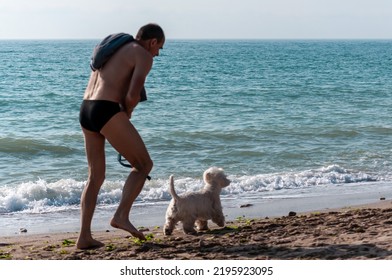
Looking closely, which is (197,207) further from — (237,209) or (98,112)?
(237,209)

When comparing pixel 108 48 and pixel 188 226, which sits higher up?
pixel 108 48

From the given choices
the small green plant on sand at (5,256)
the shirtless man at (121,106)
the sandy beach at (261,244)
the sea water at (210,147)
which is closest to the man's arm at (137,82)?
the shirtless man at (121,106)

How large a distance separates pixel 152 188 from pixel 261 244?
5344 millimetres

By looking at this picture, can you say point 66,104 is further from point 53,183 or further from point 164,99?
point 53,183

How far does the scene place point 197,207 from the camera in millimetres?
7137

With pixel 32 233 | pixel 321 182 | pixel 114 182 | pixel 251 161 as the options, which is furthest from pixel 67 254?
pixel 251 161

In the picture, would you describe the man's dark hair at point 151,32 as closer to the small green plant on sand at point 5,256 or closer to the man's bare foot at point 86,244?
the man's bare foot at point 86,244

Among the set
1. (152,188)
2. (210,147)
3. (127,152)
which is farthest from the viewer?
(210,147)

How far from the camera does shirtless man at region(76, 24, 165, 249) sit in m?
5.78

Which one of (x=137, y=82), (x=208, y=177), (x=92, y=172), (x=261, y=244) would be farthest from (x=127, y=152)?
(x=208, y=177)

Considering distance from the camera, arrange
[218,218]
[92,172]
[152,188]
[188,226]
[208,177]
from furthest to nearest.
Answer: [152,188] → [208,177] → [218,218] → [188,226] → [92,172]

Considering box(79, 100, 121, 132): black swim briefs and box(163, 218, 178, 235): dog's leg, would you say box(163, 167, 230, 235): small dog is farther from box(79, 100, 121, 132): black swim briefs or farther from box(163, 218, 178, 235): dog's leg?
box(79, 100, 121, 132): black swim briefs

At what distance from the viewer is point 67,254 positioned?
602 cm

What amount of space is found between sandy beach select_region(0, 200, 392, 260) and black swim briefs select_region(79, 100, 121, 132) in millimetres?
1133
